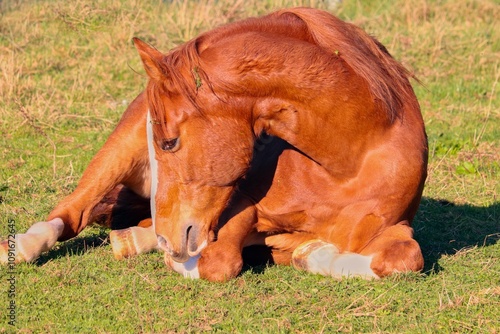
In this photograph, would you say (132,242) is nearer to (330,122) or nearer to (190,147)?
(190,147)

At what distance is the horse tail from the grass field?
3.09ft

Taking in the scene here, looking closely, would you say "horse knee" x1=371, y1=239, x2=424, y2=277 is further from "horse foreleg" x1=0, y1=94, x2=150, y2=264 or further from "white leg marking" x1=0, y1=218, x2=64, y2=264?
"white leg marking" x1=0, y1=218, x2=64, y2=264

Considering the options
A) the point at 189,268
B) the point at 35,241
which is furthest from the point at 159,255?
the point at 35,241

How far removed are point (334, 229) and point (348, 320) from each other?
31.4 inches

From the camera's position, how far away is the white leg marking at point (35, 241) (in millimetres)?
4879

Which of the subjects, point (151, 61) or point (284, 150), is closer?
point (151, 61)

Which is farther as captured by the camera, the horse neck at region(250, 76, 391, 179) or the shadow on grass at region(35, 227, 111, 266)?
the shadow on grass at region(35, 227, 111, 266)

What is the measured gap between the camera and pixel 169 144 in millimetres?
4199

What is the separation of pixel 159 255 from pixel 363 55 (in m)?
1.75

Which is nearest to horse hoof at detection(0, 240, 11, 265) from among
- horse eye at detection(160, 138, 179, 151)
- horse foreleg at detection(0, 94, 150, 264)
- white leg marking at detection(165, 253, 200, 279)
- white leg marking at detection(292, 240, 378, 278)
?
horse foreleg at detection(0, 94, 150, 264)

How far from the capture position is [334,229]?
4.71 metres

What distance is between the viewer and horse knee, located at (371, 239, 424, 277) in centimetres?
435

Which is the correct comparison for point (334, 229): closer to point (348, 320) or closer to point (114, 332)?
point (348, 320)

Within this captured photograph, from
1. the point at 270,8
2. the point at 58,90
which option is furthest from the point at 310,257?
the point at 270,8
